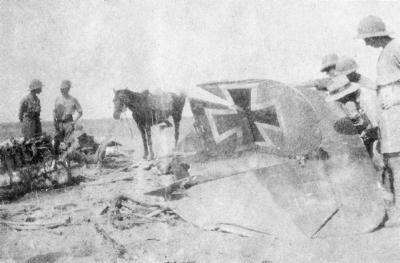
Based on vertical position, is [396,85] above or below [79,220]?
above

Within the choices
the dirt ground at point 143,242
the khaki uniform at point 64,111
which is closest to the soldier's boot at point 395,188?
the dirt ground at point 143,242

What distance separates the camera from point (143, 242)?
4.14 m

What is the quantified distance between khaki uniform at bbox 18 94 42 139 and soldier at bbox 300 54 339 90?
6071mm

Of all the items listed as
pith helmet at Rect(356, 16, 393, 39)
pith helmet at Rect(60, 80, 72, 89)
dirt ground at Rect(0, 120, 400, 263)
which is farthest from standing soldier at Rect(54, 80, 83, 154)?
pith helmet at Rect(356, 16, 393, 39)

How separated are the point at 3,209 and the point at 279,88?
4.74m

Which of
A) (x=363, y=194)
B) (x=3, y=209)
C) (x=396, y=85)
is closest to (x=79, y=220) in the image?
(x=3, y=209)

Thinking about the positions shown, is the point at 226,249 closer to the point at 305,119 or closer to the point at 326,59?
the point at 305,119

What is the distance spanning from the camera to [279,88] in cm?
471

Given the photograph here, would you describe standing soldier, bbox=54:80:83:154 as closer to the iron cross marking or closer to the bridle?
the bridle

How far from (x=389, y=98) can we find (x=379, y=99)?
14 cm

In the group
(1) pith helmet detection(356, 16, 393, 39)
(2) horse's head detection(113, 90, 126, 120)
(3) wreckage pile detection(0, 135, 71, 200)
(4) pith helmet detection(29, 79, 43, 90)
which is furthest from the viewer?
(2) horse's head detection(113, 90, 126, 120)

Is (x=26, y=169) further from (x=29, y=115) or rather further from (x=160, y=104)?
(x=160, y=104)

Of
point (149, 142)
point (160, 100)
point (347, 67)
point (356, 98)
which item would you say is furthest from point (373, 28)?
point (160, 100)

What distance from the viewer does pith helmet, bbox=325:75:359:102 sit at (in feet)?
14.7
